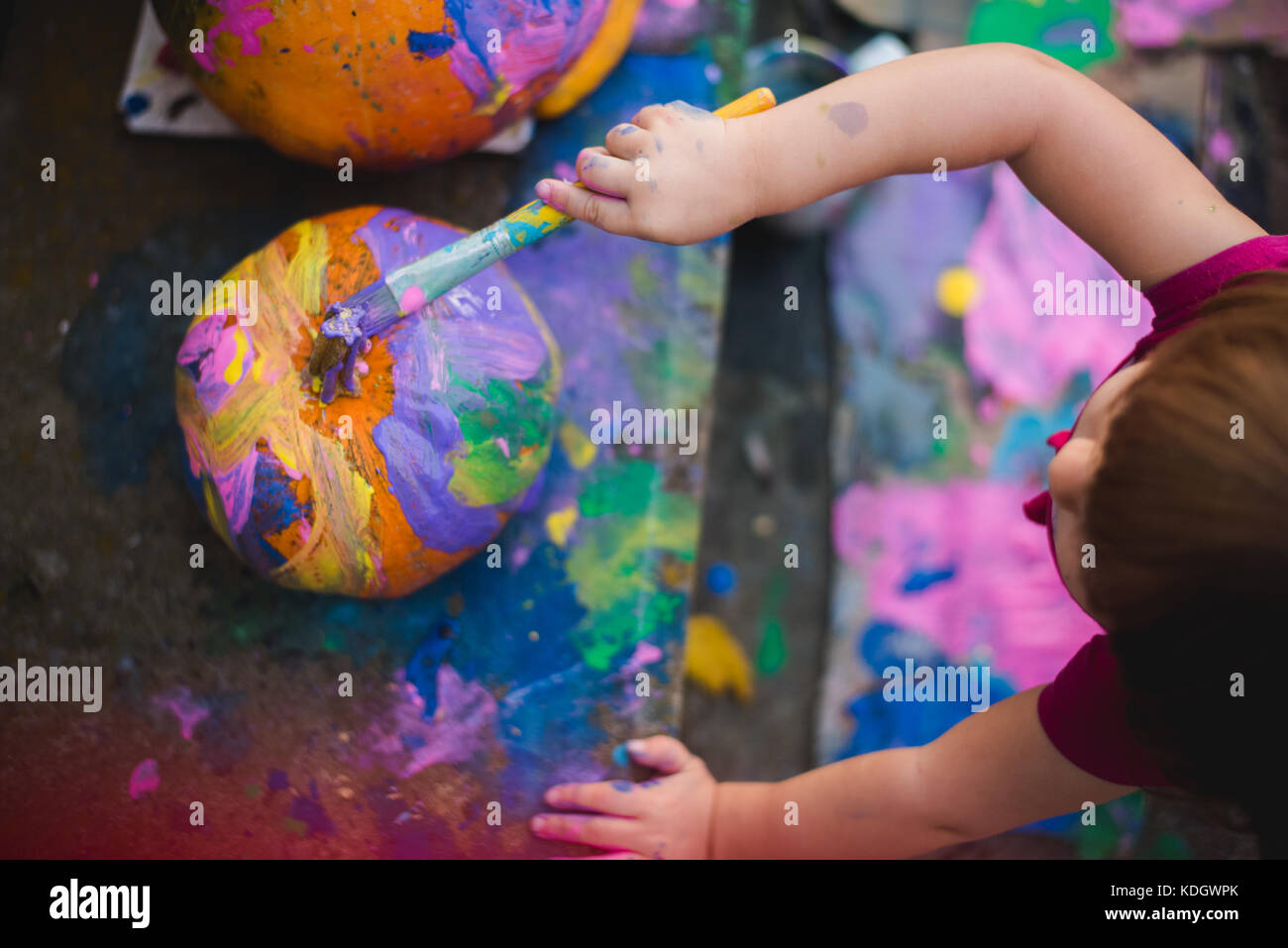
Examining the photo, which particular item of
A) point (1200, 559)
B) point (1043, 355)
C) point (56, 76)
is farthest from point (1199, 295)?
point (56, 76)

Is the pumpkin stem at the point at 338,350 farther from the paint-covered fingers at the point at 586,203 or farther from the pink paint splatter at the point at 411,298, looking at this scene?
the paint-covered fingers at the point at 586,203

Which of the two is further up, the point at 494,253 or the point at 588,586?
the point at 494,253

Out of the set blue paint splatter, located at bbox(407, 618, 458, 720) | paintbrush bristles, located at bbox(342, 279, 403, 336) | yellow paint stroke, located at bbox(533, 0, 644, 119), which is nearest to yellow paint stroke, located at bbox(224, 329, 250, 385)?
paintbrush bristles, located at bbox(342, 279, 403, 336)

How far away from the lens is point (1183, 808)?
116cm

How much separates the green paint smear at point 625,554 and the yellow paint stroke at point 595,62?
1.61ft

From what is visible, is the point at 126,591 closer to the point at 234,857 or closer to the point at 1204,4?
the point at 234,857

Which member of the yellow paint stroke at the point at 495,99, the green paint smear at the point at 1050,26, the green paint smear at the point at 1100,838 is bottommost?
the green paint smear at the point at 1100,838

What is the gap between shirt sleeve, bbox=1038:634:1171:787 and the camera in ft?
2.69

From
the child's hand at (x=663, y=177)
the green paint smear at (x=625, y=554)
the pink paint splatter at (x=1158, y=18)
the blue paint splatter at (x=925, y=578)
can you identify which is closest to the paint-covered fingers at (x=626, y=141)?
the child's hand at (x=663, y=177)

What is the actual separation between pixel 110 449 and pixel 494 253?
0.63 meters

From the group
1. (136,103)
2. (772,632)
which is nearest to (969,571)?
(772,632)

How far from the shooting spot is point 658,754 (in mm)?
1038

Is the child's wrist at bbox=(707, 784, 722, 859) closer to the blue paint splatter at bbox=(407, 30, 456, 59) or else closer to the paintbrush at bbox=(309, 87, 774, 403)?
the paintbrush at bbox=(309, 87, 774, 403)

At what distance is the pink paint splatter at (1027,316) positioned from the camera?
1.26m
